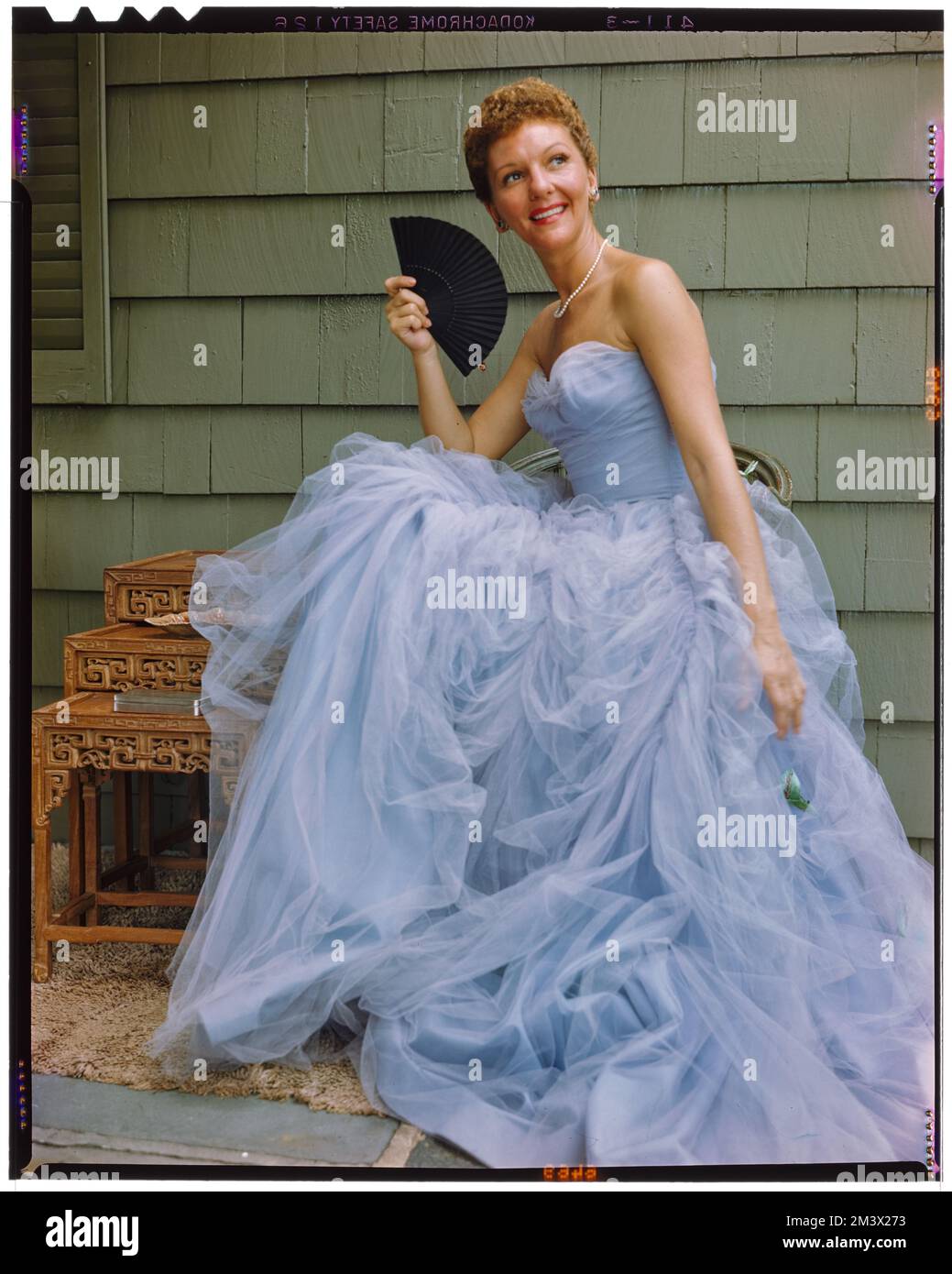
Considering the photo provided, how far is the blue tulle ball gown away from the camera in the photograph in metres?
1.73

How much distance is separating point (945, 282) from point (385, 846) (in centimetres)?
139

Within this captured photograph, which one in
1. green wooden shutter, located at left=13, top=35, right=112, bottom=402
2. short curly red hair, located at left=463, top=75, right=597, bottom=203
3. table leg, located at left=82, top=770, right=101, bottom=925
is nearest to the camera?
short curly red hair, located at left=463, top=75, right=597, bottom=203

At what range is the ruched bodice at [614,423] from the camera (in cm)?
212

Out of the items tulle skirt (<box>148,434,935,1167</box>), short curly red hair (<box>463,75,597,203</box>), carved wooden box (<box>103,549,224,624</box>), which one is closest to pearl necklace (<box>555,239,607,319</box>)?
short curly red hair (<box>463,75,597,203</box>)

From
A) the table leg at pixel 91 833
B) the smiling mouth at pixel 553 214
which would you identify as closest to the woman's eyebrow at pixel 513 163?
the smiling mouth at pixel 553 214

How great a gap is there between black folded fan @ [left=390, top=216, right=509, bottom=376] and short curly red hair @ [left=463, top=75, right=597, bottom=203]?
19 centimetres

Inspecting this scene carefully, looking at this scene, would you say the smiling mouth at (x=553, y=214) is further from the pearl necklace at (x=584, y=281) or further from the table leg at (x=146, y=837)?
the table leg at (x=146, y=837)

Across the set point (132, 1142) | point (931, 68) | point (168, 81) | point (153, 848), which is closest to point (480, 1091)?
point (132, 1142)

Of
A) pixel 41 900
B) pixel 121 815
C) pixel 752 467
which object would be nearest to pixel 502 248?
pixel 752 467

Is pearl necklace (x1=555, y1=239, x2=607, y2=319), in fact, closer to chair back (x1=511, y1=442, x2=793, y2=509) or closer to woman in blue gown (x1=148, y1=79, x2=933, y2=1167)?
A: woman in blue gown (x1=148, y1=79, x2=933, y2=1167)

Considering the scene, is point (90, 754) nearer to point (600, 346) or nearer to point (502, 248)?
point (600, 346)

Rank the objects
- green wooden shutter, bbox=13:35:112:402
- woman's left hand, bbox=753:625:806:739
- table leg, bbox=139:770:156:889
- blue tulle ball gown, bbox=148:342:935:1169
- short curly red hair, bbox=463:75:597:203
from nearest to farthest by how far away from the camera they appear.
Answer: blue tulle ball gown, bbox=148:342:935:1169
woman's left hand, bbox=753:625:806:739
short curly red hair, bbox=463:75:597:203
green wooden shutter, bbox=13:35:112:402
table leg, bbox=139:770:156:889

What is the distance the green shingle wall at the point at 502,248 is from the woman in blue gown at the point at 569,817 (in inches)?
19.4

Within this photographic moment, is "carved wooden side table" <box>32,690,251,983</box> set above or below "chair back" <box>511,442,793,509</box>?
below
